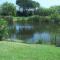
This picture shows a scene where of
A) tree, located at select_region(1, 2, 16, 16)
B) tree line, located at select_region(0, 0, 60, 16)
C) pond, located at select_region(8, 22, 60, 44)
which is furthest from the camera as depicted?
tree line, located at select_region(0, 0, 60, 16)

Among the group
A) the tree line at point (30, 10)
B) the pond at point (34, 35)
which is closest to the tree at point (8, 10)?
the tree line at point (30, 10)

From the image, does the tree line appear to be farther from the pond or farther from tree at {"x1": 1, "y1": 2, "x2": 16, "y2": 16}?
the pond

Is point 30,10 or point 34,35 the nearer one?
point 34,35

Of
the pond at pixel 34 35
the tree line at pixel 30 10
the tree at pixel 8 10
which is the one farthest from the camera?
the tree line at pixel 30 10

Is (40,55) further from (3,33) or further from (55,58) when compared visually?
(3,33)

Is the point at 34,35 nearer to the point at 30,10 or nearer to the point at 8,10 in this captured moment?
the point at 8,10

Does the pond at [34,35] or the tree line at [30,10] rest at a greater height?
the tree line at [30,10]

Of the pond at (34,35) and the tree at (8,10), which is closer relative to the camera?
the pond at (34,35)

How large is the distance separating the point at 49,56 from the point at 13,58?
1.26 m

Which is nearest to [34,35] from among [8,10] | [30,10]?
[8,10]

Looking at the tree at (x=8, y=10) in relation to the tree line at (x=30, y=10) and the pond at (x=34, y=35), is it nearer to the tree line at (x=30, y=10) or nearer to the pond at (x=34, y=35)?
the tree line at (x=30, y=10)

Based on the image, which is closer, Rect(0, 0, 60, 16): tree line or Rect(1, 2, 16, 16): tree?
Rect(1, 2, 16, 16): tree

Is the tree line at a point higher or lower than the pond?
higher

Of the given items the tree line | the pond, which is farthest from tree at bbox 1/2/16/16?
the pond
